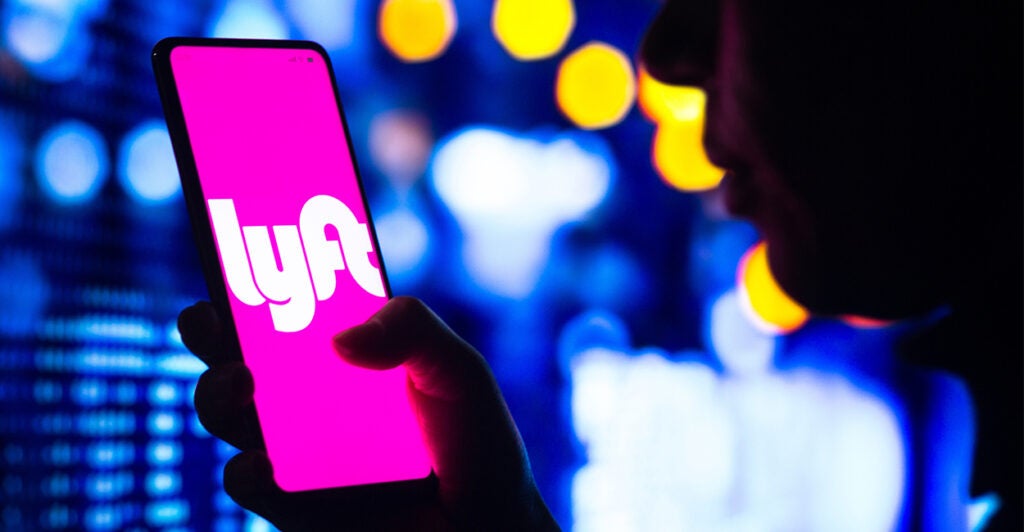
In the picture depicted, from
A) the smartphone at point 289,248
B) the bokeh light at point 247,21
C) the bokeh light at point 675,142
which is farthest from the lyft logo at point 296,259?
the bokeh light at point 675,142

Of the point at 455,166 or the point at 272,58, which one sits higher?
the point at 272,58

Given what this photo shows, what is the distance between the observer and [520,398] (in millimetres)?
2234

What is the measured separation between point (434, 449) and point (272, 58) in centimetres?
42

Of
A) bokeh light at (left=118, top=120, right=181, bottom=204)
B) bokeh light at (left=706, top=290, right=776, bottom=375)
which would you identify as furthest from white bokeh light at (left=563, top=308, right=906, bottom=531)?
bokeh light at (left=118, top=120, right=181, bottom=204)

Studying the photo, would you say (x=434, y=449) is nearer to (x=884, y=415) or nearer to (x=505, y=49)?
(x=505, y=49)

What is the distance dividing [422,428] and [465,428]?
0.04 meters

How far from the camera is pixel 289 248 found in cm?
92

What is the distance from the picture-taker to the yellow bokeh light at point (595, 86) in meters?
2.45

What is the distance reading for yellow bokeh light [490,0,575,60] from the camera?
237 cm

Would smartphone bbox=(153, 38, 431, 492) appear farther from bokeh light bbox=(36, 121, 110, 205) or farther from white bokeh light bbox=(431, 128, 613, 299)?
white bokeh light bbox=(431, 128, 613, 299)

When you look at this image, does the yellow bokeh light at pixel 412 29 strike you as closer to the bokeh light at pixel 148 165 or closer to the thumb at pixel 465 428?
the bokeh light at pixel 148 165

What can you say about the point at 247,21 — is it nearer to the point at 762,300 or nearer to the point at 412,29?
the point at 412,29

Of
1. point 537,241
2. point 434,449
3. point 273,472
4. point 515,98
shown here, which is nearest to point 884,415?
point 537,241

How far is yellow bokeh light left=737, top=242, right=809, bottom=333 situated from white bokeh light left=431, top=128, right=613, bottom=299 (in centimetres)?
51
